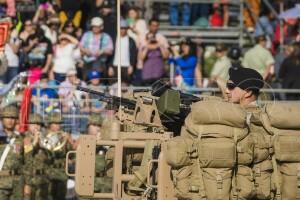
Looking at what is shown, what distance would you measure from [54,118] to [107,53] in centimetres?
372

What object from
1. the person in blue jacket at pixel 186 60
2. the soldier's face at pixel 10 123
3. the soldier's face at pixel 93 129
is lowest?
the soldier's face at pixel 93 129

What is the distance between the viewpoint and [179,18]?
999 inches

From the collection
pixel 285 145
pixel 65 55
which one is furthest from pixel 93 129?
pixel 285 145

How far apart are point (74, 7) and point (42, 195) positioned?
6.43m

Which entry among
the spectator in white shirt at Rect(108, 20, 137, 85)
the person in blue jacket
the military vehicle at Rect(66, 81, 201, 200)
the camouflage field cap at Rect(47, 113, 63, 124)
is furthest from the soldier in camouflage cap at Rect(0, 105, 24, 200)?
the person in blue jacket

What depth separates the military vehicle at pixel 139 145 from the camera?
13.5 m

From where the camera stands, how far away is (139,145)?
13773mm

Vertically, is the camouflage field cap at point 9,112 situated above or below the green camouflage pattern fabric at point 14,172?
above

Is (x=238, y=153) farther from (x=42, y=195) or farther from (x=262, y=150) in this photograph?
(x=42, y=195)

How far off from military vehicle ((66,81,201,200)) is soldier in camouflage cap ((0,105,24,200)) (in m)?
3.28

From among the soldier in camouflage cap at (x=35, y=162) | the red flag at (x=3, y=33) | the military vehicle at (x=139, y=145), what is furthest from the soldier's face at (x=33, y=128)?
the military vehicle at (x=139, y=145)

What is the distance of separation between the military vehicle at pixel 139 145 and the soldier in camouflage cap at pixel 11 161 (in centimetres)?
328

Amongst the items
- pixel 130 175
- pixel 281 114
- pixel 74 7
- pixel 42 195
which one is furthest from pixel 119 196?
pixel 74 7

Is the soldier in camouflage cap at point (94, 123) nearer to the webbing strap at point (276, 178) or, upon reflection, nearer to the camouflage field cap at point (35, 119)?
the camouflage field cap at point (35, 119)
